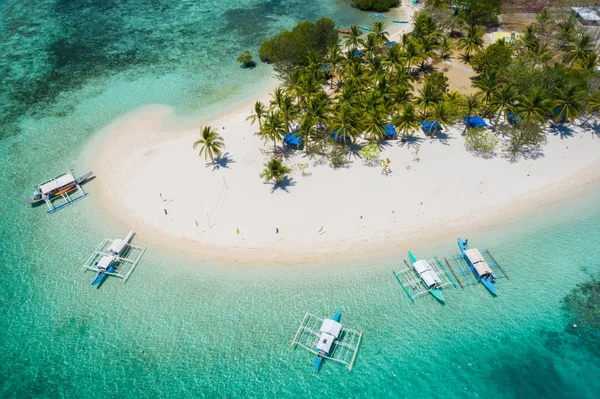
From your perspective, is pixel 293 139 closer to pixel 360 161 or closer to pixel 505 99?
pixel 360 161

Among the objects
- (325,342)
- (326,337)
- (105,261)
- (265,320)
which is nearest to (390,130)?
(326,337)

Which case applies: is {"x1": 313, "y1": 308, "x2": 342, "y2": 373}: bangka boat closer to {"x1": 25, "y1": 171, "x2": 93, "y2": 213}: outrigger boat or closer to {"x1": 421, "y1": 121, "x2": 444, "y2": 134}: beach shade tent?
{"x1": 421, "y1": 121, "x2": 444, "y2": 134}: beach shade tent

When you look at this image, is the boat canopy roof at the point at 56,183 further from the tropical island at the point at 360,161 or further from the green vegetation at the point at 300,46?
the green vegetation at the point at 300,46

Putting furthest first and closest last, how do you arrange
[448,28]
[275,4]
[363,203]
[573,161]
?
[275,4]
[448,28]
[573,161]
[363,203]

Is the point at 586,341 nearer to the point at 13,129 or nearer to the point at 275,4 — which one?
the point at 13,129

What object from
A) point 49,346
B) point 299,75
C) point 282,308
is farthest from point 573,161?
point 49,346

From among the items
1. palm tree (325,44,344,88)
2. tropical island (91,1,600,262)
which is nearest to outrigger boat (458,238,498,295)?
tropical island (91,1,600,262)

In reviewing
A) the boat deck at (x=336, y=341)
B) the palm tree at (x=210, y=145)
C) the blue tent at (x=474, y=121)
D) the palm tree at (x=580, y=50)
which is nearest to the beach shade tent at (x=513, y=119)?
the blue tent at (x=474, y=121)
